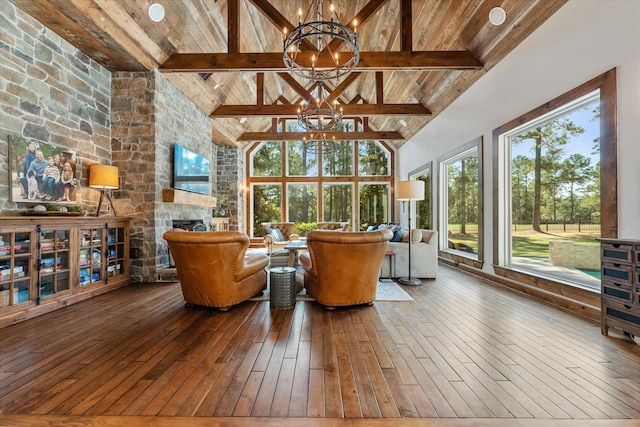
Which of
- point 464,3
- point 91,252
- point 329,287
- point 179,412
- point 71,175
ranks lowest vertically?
point 179,412

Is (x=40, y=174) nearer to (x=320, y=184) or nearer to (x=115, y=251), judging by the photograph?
A: (x=115, y=251)

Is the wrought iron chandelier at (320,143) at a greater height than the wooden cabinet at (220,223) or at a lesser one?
greater

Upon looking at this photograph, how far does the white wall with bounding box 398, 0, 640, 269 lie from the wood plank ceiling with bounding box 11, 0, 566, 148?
253 millimetres

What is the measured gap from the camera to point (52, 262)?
131 inches

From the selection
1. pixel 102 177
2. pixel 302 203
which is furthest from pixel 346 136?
pixel 102 177

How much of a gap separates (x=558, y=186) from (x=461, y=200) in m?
2.39

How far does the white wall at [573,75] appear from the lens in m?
2.57

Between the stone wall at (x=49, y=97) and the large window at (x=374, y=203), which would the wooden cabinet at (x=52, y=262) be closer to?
the stone wall at (x=49, y=97)

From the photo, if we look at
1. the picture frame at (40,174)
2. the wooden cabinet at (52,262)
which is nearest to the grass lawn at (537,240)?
the wooden cabinet at (52,262)

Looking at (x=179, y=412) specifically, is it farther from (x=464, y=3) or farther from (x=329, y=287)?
(x=464, y=3)

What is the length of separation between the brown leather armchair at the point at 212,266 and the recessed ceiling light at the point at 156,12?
3.02 m

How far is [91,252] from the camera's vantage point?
12.8 feet

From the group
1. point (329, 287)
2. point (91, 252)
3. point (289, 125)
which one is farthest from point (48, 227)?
point (289, 125)

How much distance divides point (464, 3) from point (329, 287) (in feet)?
14.8
